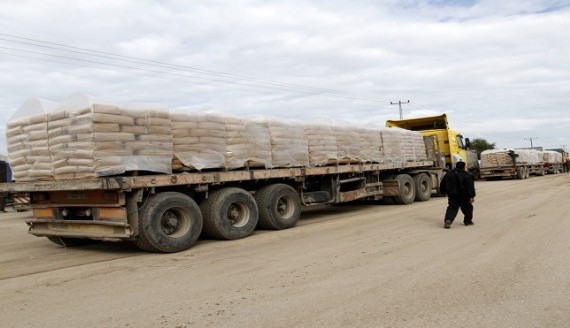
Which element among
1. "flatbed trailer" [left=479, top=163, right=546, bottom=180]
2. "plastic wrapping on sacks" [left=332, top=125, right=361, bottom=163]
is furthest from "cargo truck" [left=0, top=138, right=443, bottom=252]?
"flatbed trailer" [left=479, top=163, right=546, bottom=180]

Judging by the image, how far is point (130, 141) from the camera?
793cm

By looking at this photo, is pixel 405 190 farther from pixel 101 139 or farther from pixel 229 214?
pixel 101 139

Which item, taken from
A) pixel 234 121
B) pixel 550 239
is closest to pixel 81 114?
pixel 234 121

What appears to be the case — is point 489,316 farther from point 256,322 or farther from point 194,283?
point 194,283

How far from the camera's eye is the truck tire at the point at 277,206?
1037 centimetres

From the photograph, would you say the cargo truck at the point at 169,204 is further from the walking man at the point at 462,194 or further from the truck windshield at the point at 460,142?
the truck windshield at the point at 460,142

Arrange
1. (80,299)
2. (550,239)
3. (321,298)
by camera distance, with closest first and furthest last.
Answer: (321,298)
(80,299)
(550,239)

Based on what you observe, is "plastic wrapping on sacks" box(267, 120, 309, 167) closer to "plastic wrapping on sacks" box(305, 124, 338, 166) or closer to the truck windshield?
"plastic wrapping on sacks" box(305, 124, 338, 166)

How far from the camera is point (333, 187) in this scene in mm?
12719

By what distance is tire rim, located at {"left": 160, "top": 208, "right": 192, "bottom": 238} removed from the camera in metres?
8.43

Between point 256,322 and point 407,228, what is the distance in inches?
244

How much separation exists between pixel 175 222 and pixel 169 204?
1.53ft

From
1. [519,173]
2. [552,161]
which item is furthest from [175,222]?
[552,161]

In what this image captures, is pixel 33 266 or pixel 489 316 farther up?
pixel 33 266
